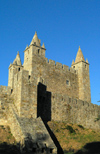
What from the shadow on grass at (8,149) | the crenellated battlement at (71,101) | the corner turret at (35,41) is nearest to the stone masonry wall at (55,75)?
the corner turret at (35,41)

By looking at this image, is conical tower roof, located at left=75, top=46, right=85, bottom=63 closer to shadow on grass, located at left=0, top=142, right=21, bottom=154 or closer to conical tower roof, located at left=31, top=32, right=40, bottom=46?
conical tower roof, located at left=31, top=32, right=40, bottom=46

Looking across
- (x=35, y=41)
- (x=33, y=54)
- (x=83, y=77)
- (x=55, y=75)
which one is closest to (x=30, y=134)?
(x=33, y=54)

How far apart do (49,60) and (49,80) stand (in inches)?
135

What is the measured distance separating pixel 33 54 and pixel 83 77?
11.1m

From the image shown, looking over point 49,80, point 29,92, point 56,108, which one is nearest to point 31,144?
point 29,92

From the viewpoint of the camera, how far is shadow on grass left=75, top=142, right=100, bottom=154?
22.8m

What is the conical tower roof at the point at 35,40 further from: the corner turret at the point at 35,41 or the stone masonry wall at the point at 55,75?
the stone masonry wall at the point at 55,75

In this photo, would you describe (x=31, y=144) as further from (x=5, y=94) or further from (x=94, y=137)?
(x=94, y=137)

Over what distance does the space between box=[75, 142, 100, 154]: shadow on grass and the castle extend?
455cm

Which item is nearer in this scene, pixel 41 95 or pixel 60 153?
pixel 60 153

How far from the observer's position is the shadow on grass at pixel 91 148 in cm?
2280

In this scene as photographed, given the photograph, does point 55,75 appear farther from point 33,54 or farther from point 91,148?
point 91,148

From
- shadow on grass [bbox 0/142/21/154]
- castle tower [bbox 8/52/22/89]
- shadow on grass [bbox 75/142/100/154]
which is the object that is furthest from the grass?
castle tower [bbox 8/52/22/89]

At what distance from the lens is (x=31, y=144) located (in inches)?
766
